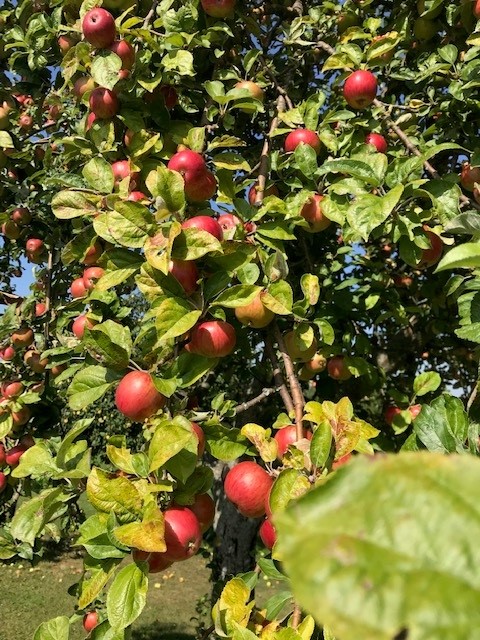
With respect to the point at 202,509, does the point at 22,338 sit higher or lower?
lower

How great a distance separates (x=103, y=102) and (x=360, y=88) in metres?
0.81

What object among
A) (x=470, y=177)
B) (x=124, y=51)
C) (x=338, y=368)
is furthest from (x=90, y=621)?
(x=470, y=177)

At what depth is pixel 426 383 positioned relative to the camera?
6.39 ft

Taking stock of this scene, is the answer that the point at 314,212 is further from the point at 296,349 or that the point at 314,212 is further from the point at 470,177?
the point at 470,177

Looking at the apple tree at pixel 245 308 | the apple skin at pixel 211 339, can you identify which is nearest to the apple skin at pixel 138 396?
the apple tree at pixel 245 308

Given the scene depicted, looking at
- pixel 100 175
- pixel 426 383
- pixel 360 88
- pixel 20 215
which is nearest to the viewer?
pixel 100 175

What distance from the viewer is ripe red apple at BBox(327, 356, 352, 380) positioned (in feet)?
6.43

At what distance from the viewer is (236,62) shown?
79.0 inches

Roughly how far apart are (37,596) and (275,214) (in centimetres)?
623

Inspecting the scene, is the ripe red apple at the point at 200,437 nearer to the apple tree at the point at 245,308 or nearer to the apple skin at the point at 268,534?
the apple tree at the point at 245,308

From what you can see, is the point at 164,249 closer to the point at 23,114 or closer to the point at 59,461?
the point at 59,461

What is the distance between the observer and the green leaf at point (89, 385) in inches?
45.9

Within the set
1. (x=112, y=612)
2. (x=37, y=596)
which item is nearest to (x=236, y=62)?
(x=112, y=612)

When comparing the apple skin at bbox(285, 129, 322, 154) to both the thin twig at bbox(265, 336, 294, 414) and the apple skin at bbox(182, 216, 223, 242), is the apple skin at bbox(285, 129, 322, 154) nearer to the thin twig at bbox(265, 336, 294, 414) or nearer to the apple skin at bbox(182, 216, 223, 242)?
the apple skin at bbox(182, 216, 223, 242)
